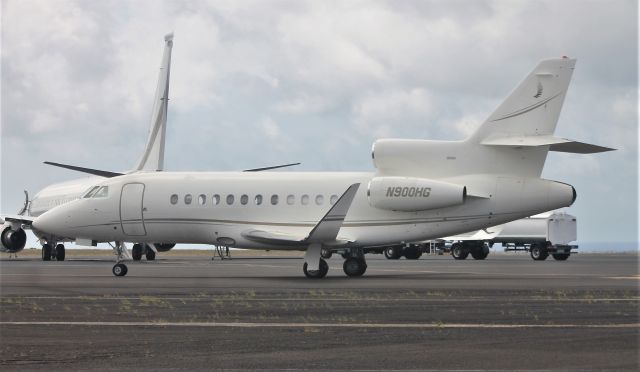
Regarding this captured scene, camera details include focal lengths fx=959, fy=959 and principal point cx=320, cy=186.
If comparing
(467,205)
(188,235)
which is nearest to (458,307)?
(467,205)

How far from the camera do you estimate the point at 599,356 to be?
10867mm

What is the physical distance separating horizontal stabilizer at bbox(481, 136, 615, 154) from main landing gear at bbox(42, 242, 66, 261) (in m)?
33.9

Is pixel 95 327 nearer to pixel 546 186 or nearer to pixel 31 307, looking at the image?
pixel 31 307

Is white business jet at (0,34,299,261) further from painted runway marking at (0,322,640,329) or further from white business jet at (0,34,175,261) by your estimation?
painted runway marking at (0,322,640,329)

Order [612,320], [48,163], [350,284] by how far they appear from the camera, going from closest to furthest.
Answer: [612,320] → [350,284] → [48,163]

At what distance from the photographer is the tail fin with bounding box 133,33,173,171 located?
70.3 metres

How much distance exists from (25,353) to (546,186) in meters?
19.9

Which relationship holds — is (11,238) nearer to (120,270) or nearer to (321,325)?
(120,270)

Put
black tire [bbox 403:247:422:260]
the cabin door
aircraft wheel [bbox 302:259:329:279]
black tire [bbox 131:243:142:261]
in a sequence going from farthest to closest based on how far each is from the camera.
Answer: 1. black tire [bbox 403:247:422:260]
2. black tire [bbox 131:243:142:261]
3. the cabin door
4. aircraft wheel [bbox 302:259:329:279]

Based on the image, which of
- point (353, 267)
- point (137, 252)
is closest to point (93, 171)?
point (137, 252)

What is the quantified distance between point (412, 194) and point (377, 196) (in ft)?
3.51

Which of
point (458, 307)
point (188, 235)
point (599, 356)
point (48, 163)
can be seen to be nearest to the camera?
point (599, 356)

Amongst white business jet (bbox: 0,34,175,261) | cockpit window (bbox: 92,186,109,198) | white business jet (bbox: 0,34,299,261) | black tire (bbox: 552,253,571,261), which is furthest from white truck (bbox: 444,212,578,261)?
cockpit window (bbox: 92,186,109,198)

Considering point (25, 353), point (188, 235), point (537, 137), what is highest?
point (537, 137)
